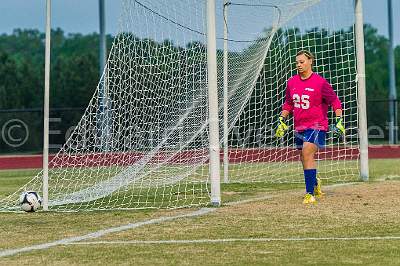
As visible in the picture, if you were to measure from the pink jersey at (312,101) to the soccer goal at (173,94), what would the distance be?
3.30 ft

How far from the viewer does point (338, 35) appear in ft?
51.2

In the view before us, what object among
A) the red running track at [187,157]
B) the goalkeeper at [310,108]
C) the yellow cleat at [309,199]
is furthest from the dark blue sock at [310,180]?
the red running track at [187,157]

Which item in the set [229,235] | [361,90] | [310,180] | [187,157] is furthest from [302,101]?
[361,90]

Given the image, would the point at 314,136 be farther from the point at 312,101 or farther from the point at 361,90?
the point at 361,90

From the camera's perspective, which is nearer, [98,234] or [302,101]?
[98,234]

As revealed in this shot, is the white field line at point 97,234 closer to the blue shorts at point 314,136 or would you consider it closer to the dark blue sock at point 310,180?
the dark blue sock at point 310,180

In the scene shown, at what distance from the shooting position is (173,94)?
41.9 feet

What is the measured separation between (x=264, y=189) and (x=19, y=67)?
→ 34901 mm

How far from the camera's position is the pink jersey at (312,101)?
10617mm

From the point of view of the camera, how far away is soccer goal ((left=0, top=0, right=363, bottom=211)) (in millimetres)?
11695

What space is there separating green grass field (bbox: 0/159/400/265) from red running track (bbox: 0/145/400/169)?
7.93 ft

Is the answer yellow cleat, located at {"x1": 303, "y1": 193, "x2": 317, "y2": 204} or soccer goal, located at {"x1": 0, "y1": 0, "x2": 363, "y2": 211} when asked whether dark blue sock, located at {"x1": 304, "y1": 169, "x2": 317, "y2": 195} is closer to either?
yellow cleat, located at {"x1": 303, "y1": 193, "x2": 317, "y2": 204}

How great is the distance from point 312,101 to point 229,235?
3.31 meters

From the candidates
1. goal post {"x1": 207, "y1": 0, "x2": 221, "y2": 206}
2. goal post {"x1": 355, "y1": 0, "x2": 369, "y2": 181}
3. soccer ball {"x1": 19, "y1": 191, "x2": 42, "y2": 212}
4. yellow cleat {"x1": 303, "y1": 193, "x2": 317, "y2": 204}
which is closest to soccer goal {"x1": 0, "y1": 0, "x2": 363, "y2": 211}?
goal post {"x1": 207, "y1": 0, "x2": 221, "y2": 206}
